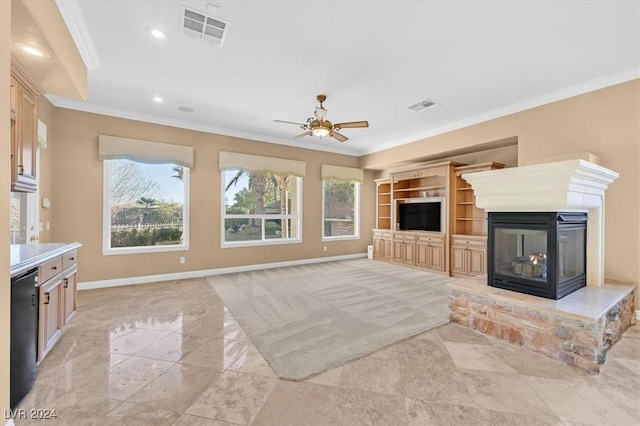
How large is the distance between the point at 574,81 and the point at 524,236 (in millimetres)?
2242

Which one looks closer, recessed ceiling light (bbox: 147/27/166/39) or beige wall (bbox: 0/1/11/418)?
beige wall (bbox: 0/1/11/418)

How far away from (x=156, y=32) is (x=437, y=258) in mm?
5689

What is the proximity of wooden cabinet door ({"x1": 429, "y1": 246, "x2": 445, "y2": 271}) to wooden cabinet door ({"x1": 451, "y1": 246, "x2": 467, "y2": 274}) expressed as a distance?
0.67 ft

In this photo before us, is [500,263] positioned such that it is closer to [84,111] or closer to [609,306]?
[609,306]

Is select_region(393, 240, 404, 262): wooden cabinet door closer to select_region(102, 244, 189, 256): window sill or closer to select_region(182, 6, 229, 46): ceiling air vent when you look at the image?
select_region(102, 244, 189, 256): window sill

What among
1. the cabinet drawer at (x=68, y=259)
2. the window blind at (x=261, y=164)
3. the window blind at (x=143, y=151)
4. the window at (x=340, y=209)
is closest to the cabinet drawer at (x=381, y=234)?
the window at (x=340, y=209)

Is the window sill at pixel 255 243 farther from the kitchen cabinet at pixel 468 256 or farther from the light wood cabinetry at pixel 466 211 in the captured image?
the light wood cabinetry at pixel 466 211

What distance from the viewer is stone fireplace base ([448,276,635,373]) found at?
7.30ft

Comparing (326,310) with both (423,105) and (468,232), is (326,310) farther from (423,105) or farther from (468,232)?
(468,232)

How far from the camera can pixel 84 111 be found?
4.32 meters

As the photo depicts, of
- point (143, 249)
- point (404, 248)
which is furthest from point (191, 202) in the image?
point (404, 248)

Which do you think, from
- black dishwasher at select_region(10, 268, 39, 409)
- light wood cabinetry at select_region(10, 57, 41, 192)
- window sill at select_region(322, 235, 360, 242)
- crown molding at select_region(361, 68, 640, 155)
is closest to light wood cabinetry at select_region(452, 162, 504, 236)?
crown molding at select_region(361, 68, 640, 155)

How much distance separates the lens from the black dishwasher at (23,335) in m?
1.74

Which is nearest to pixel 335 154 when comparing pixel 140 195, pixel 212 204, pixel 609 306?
pixel 212 204
